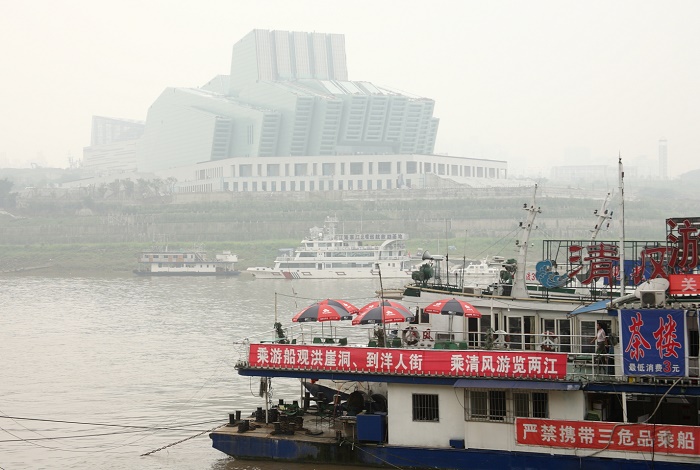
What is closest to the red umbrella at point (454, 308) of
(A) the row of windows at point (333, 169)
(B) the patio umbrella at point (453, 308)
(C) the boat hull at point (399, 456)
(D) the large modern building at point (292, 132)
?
(B) the patio umbrella at point (453, 308)

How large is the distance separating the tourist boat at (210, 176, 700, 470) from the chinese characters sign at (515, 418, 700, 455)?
18 mm

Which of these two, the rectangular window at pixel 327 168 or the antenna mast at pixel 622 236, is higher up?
the rectangular window at pixel 327 168

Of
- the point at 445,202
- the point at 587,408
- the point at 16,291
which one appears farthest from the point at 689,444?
the point at 445,202

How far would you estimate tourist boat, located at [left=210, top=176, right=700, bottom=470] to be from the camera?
54.8ft

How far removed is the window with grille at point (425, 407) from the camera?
18.5 metres

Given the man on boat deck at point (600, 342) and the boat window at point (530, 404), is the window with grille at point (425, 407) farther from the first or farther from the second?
the man on boat deck at point (600, 342)

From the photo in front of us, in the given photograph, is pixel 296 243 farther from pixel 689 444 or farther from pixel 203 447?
pixel 689 444

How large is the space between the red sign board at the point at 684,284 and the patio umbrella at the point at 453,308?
3925 millimetres

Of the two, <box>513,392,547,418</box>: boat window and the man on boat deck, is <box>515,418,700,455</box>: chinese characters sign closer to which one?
<box>513,392,547,418</box>: boat window

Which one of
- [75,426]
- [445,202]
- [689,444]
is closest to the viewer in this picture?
[689,444]

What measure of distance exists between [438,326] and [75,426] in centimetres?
1082

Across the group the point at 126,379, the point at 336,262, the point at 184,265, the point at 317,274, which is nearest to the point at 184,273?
the point at 184,265

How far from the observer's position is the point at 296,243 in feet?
371

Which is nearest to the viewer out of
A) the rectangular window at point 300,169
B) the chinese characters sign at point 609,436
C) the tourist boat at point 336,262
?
the chinese characters sign at point 609,436
